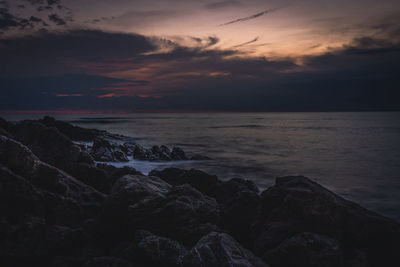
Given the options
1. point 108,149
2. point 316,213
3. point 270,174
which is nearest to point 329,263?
point 316,213

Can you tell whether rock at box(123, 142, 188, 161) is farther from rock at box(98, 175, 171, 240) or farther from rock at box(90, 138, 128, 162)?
rock at box(98, 175, 171, 240)

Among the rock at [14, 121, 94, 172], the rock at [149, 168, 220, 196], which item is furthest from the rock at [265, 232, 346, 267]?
the rock at [14, 121, 94, 172]

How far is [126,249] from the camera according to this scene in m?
4.61

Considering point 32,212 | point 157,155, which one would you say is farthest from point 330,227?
point 157,155

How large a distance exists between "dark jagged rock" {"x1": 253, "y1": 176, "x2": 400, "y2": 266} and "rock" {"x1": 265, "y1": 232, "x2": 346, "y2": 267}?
1.13 ft

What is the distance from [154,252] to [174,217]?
0.93 metres

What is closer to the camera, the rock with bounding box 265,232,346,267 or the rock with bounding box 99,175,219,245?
the rock with bounding box 265,232,346,267

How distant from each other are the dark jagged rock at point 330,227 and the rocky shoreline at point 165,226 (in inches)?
0.8

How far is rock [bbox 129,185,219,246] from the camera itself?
5199 millimetres

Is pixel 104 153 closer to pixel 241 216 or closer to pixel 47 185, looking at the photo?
pixel 47 185

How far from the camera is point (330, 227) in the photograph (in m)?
5.53

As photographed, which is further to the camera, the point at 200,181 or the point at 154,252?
the point at 200,181

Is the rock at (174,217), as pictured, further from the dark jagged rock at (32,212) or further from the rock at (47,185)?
the rock at (47,185)

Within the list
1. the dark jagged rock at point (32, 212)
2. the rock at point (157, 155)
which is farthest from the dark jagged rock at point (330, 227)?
the rock at point (157, 155)
